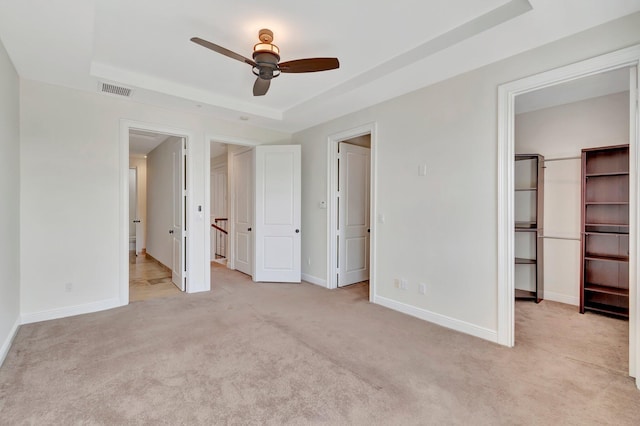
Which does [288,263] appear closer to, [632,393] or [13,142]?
[13,142]

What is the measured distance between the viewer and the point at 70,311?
345cm

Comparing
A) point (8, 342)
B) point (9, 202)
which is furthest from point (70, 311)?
point (9, 202)

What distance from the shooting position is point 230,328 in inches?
123

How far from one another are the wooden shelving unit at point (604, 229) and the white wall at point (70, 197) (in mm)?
5582

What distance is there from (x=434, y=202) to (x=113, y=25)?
3.39 m

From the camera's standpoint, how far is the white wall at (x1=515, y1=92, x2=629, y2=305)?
375 centimetres

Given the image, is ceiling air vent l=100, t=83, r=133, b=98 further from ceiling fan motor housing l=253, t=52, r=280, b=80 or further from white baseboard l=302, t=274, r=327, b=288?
white baseboard l=302, t=274, r=327, b=288

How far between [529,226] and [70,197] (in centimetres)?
575

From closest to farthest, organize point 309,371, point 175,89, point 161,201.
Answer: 1. point 309,371
2. point 175,89
3. point 161,201

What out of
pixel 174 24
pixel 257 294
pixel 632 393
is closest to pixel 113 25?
pixel 174 24

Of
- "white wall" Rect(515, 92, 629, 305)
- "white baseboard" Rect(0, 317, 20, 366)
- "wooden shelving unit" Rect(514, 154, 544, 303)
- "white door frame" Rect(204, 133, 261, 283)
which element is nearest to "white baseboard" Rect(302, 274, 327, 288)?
"white door frame" Rect(204, 133, 261, 283)

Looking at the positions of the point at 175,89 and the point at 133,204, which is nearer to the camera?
the point at 175,89

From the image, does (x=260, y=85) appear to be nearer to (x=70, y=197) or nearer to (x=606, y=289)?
(x=70, y=197)

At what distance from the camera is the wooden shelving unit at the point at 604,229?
357 centimetres
